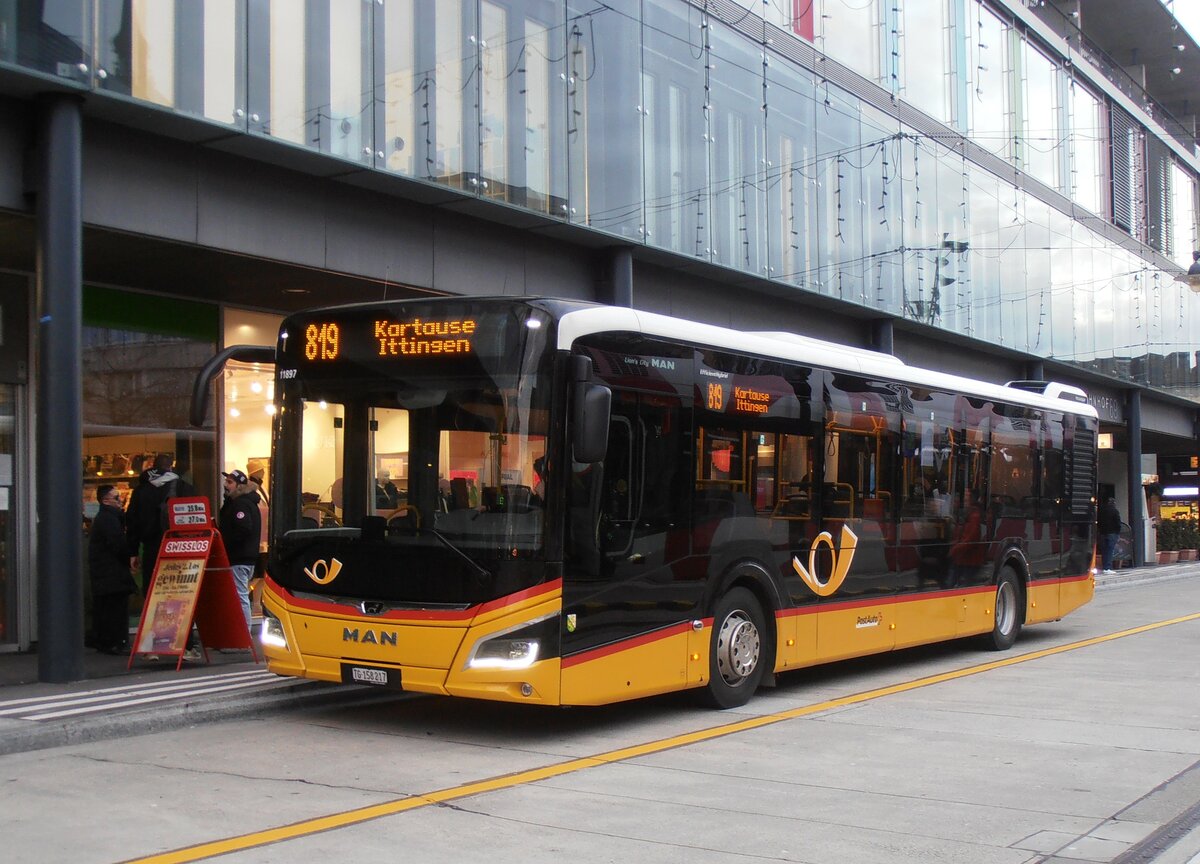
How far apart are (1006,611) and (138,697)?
33.8 ft

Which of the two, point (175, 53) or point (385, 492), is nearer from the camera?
point (385, 492)

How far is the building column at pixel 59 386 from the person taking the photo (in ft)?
37.0

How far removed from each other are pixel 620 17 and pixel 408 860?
556 inches

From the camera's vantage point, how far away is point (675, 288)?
65.3 ft

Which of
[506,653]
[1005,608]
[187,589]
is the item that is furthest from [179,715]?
[1005,608]

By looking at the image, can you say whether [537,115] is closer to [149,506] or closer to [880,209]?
[149,506]

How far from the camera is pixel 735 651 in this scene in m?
10.8

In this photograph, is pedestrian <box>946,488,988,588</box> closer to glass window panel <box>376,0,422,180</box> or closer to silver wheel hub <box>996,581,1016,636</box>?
silver wheel hub <box>996,581,1016,636</box>

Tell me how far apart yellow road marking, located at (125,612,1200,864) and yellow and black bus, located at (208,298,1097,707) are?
487mm

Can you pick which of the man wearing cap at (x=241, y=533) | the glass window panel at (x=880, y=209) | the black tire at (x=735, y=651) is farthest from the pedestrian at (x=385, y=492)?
the glass window panel at (x=880, y=209)

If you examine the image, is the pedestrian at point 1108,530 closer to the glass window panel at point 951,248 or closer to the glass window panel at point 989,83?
the glass window panel at point 951,248

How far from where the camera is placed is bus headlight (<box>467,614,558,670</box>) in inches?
348

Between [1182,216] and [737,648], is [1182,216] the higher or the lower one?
the higher one

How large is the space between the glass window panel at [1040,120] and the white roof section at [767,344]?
17.7 metres
